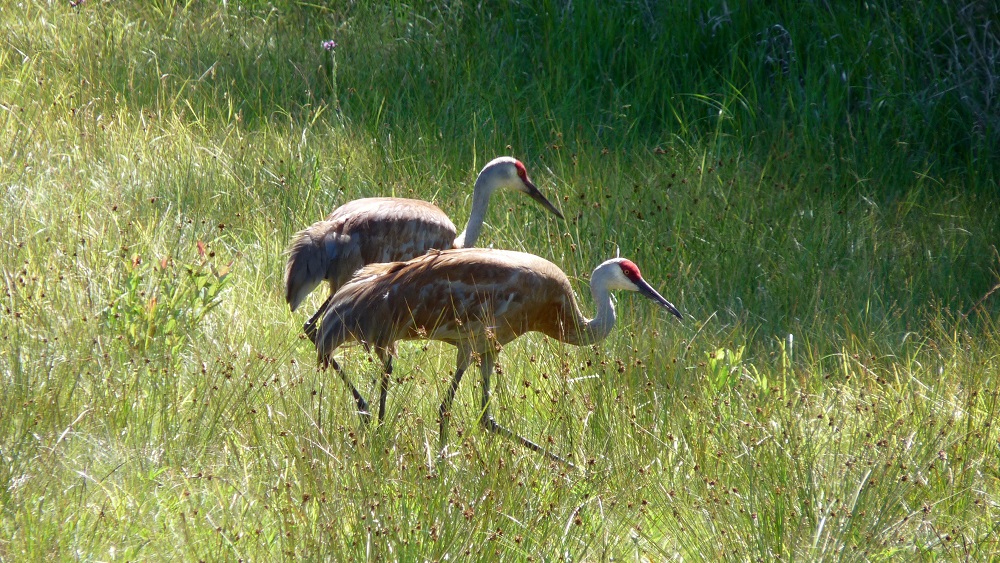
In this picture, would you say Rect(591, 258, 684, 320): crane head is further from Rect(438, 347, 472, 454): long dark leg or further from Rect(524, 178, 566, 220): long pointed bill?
Rect(524, 178, 566, 220): long pointed bill

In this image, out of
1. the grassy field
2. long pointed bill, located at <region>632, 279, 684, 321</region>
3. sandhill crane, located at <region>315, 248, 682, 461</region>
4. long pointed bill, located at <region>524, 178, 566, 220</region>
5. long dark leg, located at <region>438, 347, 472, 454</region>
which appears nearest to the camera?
the grassy field

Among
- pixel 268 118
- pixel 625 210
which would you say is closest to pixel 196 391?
pixel 625 210

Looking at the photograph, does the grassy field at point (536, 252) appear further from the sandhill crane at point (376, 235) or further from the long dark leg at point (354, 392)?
the sandhill crane at point (376, 235)

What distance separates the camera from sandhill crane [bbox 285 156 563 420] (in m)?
5.71

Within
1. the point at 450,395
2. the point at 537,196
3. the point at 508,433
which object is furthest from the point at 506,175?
the point at 508,433

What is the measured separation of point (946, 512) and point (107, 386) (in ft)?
10.1

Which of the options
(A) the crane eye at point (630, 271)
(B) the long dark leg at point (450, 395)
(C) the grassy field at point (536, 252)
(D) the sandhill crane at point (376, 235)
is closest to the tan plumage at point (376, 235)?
(D) the sandhill crane at point (376, 235)

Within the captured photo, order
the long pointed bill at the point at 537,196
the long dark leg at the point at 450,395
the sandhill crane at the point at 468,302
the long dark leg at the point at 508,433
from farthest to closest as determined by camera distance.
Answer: the long pointed bill at the point at 537,196 → the sandhill crane at the point at 468,302 → the long dark leg at the point at 450,395 → the long dark leg at the point at 508,433

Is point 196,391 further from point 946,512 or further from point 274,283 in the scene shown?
point 946,512

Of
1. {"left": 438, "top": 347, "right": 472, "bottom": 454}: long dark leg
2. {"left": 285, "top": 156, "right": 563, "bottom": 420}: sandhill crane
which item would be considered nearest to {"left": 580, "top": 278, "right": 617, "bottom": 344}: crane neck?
{"left": 438, "top": 347, "right": 472, "bottom": 454}: long dark leg

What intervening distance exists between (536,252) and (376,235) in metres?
0.98

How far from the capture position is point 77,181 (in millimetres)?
6480

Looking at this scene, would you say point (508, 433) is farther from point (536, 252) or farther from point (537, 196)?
point (537, 196)

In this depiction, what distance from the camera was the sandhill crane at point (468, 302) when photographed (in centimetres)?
Answer: 506
